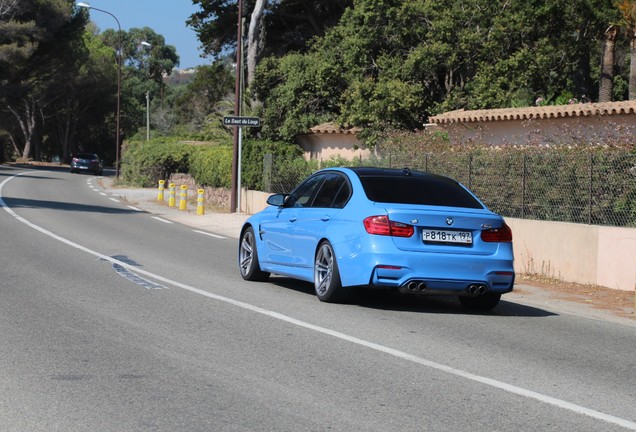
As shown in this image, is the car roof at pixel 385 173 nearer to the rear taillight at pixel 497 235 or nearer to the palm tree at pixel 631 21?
the rear taillight at pixel 497 235

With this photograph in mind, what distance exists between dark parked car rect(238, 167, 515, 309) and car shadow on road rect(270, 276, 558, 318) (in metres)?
0.27

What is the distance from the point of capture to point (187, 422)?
593cm

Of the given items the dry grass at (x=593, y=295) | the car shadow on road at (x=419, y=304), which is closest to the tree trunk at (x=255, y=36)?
the dry grass at (x=593, y=295)

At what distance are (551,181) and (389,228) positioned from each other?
660 cm

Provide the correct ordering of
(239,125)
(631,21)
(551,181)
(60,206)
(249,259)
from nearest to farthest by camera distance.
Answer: (249,259), (551,181), (631,21), (239,125), (60,206)

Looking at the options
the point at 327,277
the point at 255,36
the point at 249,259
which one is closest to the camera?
the point at 327,277

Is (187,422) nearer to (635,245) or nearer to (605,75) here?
(635,245)

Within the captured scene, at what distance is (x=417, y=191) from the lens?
38.1 feet

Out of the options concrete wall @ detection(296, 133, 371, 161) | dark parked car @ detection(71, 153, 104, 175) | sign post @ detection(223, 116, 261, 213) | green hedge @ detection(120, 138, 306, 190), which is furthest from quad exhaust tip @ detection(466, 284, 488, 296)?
dark parked car @ detection(71, 153, 104, 175)

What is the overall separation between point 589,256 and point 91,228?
461 inches

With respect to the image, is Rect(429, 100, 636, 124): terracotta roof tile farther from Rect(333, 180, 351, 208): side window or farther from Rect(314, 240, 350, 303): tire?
Rect(314, 240, 350, 303): tire

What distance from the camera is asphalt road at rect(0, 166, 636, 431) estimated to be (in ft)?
20.3

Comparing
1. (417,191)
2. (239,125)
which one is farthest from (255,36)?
(417,191)

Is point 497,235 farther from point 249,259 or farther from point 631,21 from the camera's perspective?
point 631,21
